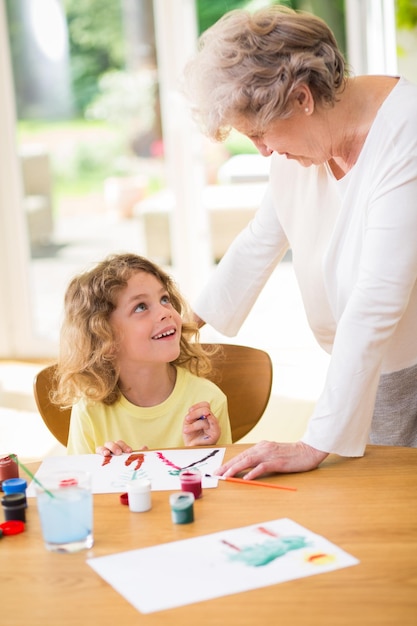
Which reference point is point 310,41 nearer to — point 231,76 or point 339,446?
point 231,76

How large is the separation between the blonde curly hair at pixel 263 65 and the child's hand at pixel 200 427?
0.62m

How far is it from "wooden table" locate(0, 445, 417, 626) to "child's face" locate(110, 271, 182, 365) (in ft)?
1.38

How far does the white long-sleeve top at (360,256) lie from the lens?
1.61 meters

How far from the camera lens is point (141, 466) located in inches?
69.2

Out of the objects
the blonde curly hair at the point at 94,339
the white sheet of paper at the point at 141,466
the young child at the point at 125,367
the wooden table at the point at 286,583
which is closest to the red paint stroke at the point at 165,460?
the white sheet of paper at the point at 141,466

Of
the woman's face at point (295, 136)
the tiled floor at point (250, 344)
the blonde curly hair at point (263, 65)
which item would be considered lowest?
the tiled floor at point (250, 344)

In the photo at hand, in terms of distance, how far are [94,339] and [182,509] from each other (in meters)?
0.75

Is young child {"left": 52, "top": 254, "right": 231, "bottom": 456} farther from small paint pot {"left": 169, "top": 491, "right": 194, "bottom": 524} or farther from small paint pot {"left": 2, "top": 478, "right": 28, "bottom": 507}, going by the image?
small paint pot {"left": 169, "top": 491, "right": 194, "bottom": 524}

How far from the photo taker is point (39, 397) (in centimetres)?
214

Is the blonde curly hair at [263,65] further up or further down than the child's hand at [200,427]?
further up

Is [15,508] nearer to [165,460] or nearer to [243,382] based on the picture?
[165,460]

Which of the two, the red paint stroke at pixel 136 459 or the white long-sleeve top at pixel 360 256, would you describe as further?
the red paint stroke at pixel 136 459

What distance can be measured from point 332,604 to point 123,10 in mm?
4509

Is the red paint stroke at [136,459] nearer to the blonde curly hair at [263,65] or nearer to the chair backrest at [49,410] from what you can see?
the chair backrest at [49,410]
